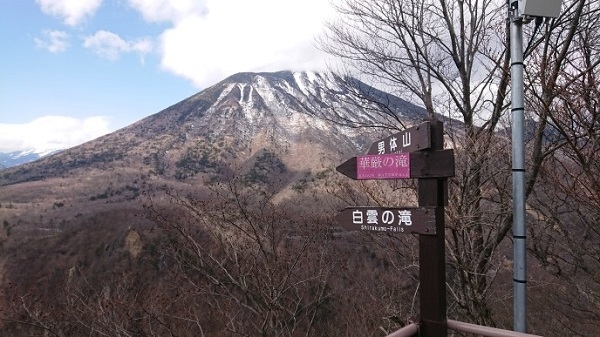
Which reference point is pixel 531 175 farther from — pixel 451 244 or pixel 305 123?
pixel 305 123

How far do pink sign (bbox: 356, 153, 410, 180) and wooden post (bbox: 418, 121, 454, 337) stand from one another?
0.16m

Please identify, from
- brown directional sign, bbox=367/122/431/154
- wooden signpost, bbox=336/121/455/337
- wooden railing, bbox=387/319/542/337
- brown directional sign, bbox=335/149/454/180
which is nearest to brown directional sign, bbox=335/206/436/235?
wooden signpost, bbox=336/121/455/337

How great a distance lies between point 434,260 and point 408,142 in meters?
0.71

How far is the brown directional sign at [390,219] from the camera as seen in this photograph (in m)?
2.43

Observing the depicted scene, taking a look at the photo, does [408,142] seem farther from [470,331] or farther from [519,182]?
[470,331]

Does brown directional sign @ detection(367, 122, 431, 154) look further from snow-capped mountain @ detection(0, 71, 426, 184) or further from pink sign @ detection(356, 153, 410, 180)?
snow-capped mountain @ detection(0, 71, 426, 184)

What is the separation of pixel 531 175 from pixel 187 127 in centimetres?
11789

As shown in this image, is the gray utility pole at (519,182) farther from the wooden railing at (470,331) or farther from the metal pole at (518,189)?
the wooden railing at (470,331)

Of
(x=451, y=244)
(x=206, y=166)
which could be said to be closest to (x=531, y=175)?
(x=451, y=244)

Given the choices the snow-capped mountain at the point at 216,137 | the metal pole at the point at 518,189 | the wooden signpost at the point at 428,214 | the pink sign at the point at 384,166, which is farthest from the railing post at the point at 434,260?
the snow-capped mountain at the point at 216,137

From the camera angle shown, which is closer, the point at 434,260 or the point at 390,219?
the point at 434,260

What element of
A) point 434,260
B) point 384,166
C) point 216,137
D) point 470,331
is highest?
point 216,137

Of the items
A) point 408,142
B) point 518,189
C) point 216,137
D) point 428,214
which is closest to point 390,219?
point 428,214

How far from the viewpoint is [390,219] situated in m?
2.62
